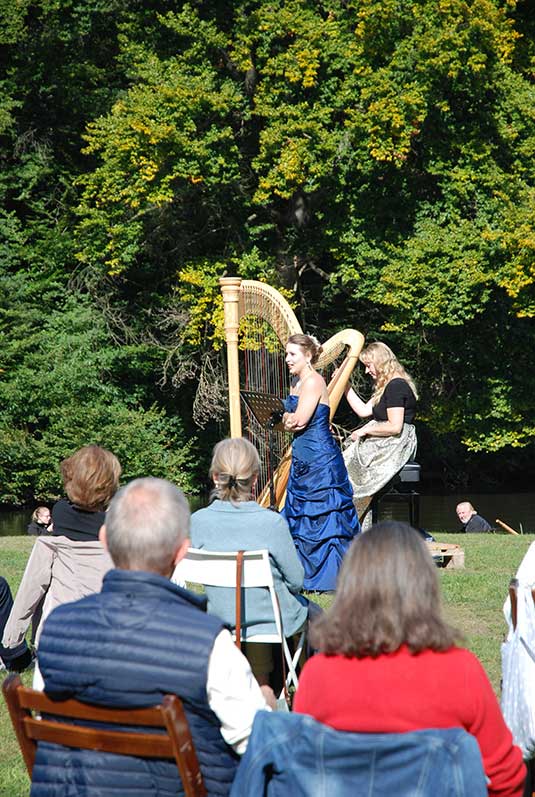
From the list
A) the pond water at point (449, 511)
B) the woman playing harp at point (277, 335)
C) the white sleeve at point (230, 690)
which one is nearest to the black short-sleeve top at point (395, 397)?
the woman playing harp at point (277, 335)

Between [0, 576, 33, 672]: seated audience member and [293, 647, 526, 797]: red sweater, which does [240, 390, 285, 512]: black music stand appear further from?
[293, 647, 526, 797]: red sweater

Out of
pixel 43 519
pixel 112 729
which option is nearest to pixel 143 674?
pixel 112 729

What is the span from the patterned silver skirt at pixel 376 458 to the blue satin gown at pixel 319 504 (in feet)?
4.58

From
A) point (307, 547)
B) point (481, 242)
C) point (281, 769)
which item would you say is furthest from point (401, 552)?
point (481, 242)

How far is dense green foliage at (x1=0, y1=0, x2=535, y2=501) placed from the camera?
18.7m

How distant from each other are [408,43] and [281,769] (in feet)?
57.9

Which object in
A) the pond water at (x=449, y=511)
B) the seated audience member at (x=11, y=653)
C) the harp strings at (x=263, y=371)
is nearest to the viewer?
the seated audience member at (x=11, y=653)

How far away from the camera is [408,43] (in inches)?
722

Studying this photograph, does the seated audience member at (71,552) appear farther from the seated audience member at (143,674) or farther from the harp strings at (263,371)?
the harp strings at (263,371)

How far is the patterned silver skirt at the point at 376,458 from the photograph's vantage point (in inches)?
348

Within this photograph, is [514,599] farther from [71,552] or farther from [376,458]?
[376,458]

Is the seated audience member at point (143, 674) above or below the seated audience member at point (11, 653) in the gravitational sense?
above

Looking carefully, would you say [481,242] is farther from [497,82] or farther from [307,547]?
[307,547]

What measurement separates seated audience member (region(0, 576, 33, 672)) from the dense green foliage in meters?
13.5
